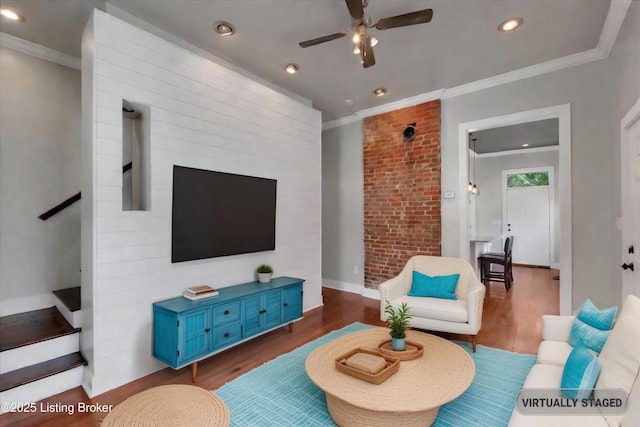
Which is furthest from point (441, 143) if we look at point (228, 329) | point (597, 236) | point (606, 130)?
point (228, 329)

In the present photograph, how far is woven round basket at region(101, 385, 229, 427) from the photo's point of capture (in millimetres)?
1401

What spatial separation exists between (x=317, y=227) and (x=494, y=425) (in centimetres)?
303

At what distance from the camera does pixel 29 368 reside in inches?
90.2

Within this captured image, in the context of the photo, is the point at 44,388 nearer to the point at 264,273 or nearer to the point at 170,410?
the point at 170,410

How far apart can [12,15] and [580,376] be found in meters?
4.67

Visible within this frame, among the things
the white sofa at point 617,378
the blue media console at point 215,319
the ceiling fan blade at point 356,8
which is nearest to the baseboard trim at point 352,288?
Result: the blue media console at point 215,319

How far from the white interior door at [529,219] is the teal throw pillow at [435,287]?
547cm

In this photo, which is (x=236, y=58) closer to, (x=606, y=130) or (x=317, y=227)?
(x=317, y=227)

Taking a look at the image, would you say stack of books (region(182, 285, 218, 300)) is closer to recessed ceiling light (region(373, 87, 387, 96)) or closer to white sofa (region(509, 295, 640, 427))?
white sofa (region(509, 295, 640, 427))

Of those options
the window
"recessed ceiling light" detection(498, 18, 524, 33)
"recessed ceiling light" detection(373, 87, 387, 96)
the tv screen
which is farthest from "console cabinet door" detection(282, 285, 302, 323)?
the window

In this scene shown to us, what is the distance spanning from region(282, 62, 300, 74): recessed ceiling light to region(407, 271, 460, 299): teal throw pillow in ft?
9.35

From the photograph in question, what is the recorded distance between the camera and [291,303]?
3.47 meters

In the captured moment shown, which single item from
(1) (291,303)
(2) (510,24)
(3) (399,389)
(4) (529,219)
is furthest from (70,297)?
(4) (529,219)

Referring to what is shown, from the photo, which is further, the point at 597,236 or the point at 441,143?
Answer: the point at 441,143
